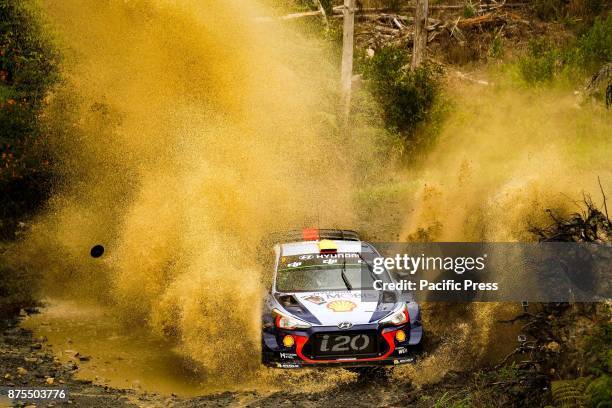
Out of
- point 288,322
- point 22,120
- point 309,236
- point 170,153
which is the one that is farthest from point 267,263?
point 22,120

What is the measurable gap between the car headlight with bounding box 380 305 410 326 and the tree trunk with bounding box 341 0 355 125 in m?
13.1

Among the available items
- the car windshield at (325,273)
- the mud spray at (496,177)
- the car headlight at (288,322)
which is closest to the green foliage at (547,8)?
the mud spray at (496,177)

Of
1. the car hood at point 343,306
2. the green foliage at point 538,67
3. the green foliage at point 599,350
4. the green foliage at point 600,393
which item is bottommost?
the green foliage at point 600,393

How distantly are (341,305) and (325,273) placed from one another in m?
0.93

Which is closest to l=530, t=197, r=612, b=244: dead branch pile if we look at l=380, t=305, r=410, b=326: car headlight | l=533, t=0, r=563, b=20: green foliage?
l=380, t=305, r=410, b=326: car headlight

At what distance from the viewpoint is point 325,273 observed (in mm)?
9938

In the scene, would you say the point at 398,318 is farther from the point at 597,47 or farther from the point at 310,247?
the point at 597,47

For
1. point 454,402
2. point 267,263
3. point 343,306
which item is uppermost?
point 267,263

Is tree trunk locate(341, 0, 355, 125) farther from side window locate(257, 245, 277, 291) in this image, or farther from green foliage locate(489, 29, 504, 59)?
side window locate(257, 245, 277, 291)

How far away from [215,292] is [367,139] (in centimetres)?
1096

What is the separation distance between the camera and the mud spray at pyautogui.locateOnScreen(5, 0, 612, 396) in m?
11.7

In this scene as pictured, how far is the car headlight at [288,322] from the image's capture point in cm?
886

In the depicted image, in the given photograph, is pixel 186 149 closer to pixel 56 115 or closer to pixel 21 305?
pixel 56 115

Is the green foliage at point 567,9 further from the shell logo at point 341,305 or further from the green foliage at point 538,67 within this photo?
the shell logo at point 341,305
